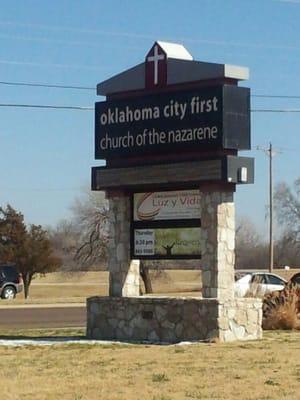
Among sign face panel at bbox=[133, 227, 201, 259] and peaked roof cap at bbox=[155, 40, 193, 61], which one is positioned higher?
peaked roof cap at bbox=[155, 40, 193, 61]

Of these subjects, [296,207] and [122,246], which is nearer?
[122,246]

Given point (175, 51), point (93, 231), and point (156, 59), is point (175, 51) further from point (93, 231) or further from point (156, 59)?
point (93, 231)

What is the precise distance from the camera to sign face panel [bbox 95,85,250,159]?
18812 mm

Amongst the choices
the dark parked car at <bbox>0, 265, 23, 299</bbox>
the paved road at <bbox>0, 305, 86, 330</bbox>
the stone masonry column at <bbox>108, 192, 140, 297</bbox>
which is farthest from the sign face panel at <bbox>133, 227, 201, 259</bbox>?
the dark parked car at <bbox>0, 265, 23, 299</bbox>

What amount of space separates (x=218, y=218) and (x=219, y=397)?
7565 millimetres

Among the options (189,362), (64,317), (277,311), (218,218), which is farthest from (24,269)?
(189,362)

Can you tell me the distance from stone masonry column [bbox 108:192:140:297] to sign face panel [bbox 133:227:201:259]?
0.78 ft

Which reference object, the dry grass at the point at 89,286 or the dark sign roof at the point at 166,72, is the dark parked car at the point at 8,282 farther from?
the dark sign roof at the point at 166,72

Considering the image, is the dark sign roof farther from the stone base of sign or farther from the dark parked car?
the dark parked car

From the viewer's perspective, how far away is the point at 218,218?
1869 cm

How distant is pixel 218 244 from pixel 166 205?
178 centimetres

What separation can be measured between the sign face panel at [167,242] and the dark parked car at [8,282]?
1093 inches

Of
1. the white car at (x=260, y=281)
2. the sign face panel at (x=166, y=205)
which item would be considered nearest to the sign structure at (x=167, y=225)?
the sign face panel at (x=166, y=205)

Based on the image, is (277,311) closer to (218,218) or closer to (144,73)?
(218,218)
